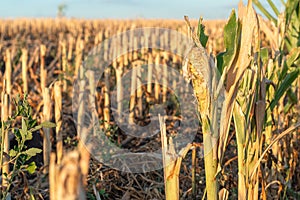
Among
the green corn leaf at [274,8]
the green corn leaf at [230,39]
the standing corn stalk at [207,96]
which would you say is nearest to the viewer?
the standing corn stalk at [207,96]

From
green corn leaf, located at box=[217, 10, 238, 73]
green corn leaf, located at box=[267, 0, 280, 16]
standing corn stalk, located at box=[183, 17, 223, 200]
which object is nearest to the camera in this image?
standing corn stalk, located at box=[183, 17, 223, 200]

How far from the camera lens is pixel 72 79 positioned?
3727 mm

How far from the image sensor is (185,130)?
8.96ft

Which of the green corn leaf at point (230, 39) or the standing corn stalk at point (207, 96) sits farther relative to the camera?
the green corn leaf at point (230, 39)

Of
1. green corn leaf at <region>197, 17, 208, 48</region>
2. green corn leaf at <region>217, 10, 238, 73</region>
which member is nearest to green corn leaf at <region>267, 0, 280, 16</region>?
green corn leaf at <region>217, 10, 238, 73</region>

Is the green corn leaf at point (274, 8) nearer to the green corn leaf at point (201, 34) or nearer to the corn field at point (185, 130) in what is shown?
the corn field at point (185, 130)

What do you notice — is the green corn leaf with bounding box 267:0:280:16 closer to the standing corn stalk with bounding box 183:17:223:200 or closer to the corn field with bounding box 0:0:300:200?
the corn field with bounding box 0:0:300:200

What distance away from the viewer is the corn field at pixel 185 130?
1207 mm

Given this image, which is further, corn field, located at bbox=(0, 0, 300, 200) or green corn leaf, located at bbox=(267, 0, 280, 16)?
green corn leaf, located at bbox=(267, 0, 280, 16)

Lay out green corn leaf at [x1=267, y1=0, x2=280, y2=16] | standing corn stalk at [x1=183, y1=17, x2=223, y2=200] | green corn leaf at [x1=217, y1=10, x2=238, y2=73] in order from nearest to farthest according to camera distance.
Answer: standing corn stalk at [x1=183, y1=17, x2=223, y2=200] → green corn leaf at [x1=217, y1=10, x2=238, y2=73] → green corn leaf at [x1=267, y1=0, x2=280, y2=16]

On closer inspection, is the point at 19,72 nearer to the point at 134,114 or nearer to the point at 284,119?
the point at 134,114

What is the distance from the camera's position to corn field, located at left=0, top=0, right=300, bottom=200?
1.21 metres

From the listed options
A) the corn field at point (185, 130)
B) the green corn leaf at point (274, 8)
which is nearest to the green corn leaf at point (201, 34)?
the corn field at point (185, 130)

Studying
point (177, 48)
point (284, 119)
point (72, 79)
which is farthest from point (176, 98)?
point (177, 48)
